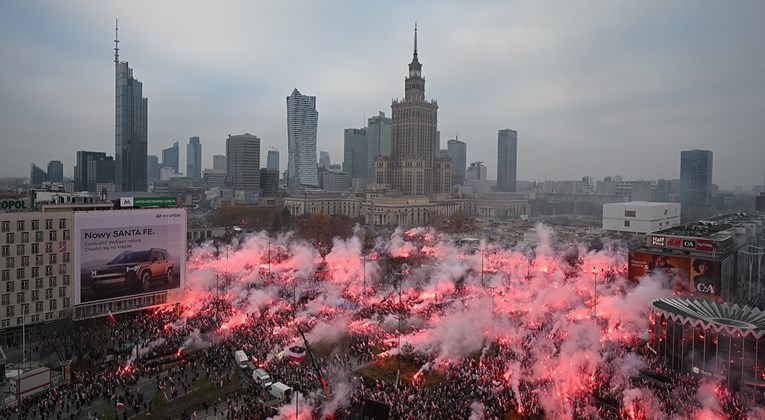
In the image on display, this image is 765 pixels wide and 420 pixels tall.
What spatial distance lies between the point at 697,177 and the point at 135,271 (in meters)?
121

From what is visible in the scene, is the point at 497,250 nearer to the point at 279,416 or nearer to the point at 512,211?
the point at 279,416

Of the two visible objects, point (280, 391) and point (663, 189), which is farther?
point (663, 189)

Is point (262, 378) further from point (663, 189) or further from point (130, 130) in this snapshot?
point (130, 130)

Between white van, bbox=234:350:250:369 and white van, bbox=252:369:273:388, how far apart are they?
165cm

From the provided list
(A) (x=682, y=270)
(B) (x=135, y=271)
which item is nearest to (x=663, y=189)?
(A) (x=682, y=270)

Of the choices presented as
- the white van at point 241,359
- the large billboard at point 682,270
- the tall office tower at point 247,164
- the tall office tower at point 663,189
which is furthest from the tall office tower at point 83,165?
the tall office tower at point 663,189

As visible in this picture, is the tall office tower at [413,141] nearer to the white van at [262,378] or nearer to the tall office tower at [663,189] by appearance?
the tall office tower at [663,189]

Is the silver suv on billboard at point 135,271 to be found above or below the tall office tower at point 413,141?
below

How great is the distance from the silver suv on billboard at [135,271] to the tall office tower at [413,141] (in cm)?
9281

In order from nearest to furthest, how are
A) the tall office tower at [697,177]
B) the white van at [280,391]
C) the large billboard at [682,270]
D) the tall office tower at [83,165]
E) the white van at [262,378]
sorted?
the white van at [280,391], the white van at [262,378], the large billboard at [682,270], the tall office tower at [697,177], the tall office tower at [83,165]

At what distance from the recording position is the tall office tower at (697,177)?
110m

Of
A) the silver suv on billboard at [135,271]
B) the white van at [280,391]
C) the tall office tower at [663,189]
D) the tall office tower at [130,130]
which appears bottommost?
the white van at [280,391]

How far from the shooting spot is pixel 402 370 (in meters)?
24.4

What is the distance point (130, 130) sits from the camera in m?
179
